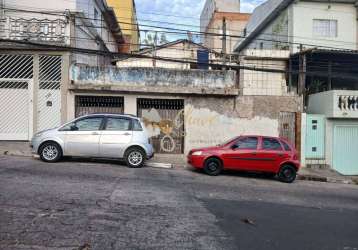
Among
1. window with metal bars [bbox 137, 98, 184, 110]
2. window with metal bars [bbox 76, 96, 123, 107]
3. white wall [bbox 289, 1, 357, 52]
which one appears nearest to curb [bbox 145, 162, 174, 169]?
window with metal bars [bbox 137, 98, 184, 110]

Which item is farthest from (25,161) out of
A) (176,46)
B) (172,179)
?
(176,46)

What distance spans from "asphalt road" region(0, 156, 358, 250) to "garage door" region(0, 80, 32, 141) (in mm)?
5428

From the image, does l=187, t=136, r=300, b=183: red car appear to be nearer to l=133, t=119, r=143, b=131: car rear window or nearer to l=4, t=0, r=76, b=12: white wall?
l=133, t=119, r=143, b=131: car rear window

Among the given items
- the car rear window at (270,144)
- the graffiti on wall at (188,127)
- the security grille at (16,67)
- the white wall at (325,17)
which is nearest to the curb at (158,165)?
the graffiti on wall at (188,127)

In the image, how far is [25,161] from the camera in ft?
48.6

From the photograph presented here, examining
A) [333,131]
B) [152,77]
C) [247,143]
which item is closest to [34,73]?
[152,77]

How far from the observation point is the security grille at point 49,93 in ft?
62.3

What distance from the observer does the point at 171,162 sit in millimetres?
18125

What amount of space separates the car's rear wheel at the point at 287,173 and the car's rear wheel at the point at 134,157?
476cm

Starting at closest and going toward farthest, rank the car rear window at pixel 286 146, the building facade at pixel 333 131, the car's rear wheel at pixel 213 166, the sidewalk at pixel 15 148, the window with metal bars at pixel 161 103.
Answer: the car's rear wheel at pixel 213 166 < the car rear window at pixel 286 146 < the sidewalk at pixel 15 148 < the window with metal bars at pixel 161 103 < the building facade at pixel 333 131

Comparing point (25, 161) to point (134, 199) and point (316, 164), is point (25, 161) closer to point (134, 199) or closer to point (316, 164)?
point (134, 199)

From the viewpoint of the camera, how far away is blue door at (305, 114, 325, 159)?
68.3 feet

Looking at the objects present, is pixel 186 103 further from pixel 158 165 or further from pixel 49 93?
pixel 49 93

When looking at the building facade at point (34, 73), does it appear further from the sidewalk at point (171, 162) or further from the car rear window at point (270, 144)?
the car rear window at point (270, 144)
